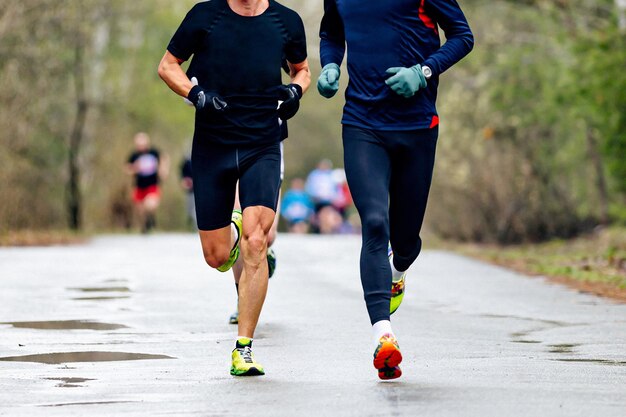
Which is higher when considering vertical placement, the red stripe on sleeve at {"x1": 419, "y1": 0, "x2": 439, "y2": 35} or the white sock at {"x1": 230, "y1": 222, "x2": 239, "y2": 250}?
the red stripe on sleeve at {"x1": 419, "y1": 0, "x2": 439, "y2": 35}

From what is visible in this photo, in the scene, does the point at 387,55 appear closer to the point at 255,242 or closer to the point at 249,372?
the point at 255,242

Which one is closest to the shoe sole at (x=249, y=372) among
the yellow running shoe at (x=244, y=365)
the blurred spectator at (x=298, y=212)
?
the yellow running shoe at (x=244, y=365)

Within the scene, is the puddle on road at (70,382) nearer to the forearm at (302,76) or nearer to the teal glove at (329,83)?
the teal glove at (329,83)

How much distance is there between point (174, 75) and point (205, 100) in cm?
35

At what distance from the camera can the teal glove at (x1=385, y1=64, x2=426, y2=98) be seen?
7473 mm

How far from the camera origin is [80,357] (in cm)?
823

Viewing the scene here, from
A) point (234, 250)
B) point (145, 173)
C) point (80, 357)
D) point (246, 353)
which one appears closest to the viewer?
point (246, 353)

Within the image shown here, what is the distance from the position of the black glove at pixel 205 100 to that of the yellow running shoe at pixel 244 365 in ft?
4.07

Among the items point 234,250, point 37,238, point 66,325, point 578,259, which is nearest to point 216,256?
point 234,250

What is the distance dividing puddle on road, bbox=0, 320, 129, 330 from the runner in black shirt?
81.2 inches

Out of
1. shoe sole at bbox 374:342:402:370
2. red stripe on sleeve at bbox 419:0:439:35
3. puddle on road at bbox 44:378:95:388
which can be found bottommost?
puddle on road at bbox 44:378:95:388

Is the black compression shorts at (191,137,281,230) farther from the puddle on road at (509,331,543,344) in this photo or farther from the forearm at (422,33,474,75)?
the puddle on road at (509,331,543,344)

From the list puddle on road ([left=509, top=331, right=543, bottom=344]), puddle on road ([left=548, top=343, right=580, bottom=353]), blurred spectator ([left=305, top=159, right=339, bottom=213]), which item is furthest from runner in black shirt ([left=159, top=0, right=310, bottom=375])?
blurred spectator ([left=305, top=159, right=339, bottom=213])

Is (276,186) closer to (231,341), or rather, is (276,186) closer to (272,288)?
(231,341)
